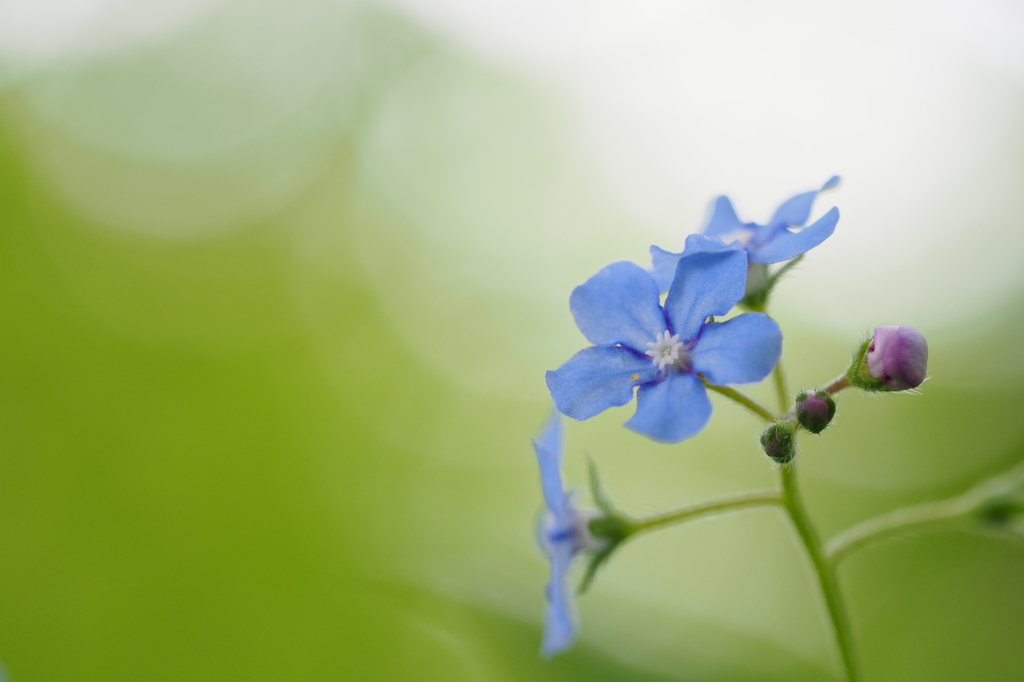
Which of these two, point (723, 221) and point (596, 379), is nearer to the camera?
point (596, 379)

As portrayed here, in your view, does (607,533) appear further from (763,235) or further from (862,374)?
(763,235)

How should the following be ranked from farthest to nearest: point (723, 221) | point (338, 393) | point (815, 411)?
point (338, 393) → point (723, 221) → point (815, 411)

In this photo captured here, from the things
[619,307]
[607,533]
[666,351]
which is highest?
[619,307]

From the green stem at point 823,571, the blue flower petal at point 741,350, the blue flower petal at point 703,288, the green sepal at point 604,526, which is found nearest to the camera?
the blue flower petal at point 741,350

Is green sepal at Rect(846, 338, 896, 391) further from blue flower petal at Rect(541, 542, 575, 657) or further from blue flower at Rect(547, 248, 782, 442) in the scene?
blue flower petal at Rect(541, 542, 575, 657)

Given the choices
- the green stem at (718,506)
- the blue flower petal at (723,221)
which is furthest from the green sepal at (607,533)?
the blue flower petal at (723,221)

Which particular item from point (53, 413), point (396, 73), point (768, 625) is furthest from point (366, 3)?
point (768, 625)

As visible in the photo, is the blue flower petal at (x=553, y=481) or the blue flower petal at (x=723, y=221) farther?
the blue flower petal at (x=723, y=221)

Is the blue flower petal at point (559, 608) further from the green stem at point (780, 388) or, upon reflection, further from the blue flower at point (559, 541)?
the green stem at point (780, 388)

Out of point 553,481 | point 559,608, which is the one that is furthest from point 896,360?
point 559,608
